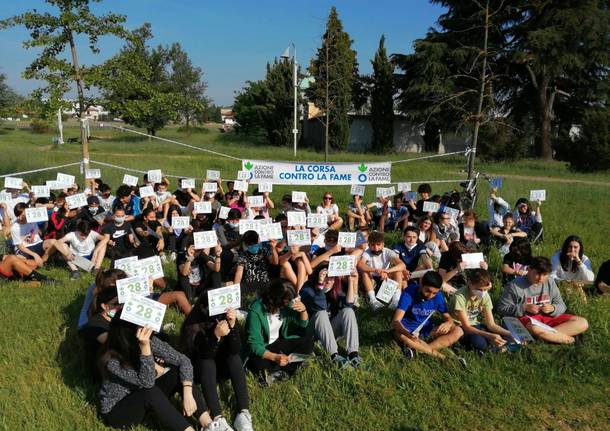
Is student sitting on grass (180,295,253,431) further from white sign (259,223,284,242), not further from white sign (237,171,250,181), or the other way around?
white sign (237,171,250,181)

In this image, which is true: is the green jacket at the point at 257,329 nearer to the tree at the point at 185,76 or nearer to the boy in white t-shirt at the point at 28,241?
the boy in white t-shirt at the point at 28,241

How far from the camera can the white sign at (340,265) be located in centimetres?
549

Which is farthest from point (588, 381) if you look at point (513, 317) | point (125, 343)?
point (125, 343)

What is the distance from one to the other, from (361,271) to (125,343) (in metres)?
3.40

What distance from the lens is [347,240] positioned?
6523mm

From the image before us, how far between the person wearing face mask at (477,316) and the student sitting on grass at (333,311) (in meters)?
1.16

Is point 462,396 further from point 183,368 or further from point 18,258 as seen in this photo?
point 18,258

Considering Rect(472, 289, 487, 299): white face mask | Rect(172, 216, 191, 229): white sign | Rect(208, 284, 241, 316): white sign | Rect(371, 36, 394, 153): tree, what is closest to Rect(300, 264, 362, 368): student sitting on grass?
Rect(208, 284, 241, 316): white sign

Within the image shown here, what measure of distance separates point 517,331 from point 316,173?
782 centimetres

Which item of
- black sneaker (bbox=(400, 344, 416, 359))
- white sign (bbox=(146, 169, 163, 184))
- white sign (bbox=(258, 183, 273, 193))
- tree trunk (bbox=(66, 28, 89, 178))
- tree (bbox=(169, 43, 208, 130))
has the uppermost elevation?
tree (bbox=(169, 43, 208, 130))

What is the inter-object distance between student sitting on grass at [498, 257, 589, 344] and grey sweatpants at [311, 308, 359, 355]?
196cm

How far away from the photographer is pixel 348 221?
1090 cm

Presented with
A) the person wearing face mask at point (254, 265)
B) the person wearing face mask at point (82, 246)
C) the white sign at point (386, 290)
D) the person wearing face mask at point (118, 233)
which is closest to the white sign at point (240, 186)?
the person wearing face mask at point (118, 233)

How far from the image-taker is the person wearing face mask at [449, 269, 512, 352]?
208 inches
